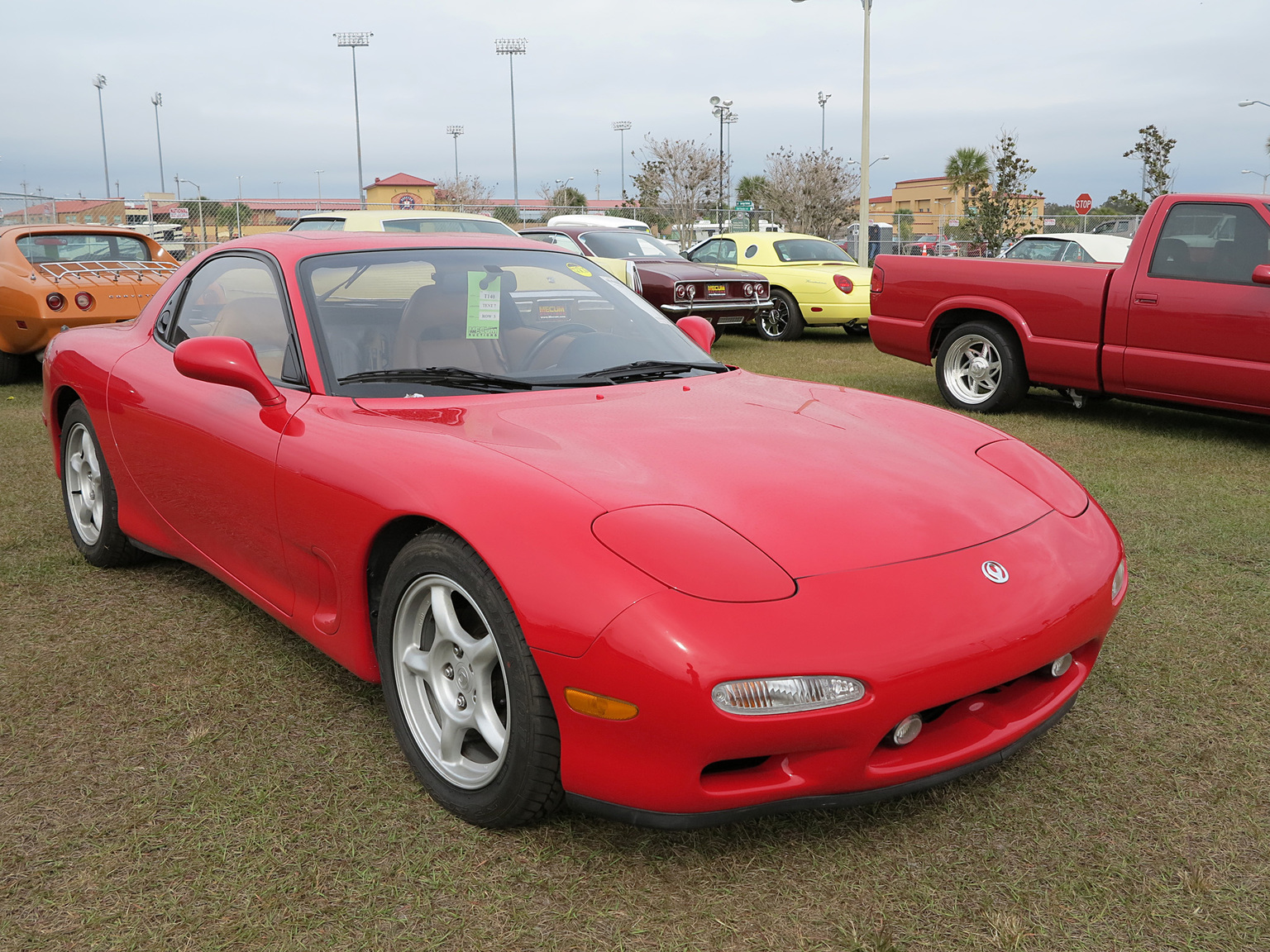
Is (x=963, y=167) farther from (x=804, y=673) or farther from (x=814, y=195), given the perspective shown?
(x=804, y=673)

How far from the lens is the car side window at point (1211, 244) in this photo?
258 inches

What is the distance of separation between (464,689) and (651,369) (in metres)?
1.29

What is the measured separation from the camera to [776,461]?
2486 millimetres

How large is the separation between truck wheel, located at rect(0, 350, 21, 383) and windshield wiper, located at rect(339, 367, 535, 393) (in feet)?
26.3

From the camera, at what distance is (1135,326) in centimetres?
691

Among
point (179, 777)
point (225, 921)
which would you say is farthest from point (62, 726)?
point (225, 921)

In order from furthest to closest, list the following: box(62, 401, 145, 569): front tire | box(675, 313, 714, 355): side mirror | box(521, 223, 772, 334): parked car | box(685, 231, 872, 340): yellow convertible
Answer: box(685, 231, 872, 340): yellow convertible
box(521, 223, 772, 334): parked car
box(62, 401, 145, 569): front tire
box(675, 313, 714, 355): side mirror

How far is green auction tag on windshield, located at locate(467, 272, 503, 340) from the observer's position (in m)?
3.19

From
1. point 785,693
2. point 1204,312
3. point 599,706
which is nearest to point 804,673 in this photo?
point 785,693

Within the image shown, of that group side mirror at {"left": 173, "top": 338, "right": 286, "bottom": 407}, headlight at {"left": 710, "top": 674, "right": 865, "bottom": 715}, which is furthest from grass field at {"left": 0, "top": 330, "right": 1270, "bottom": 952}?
side mirror at {"left": 173, "top": 338, "right": 286, "bottom": 407}

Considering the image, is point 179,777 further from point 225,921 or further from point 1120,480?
point 1120,480

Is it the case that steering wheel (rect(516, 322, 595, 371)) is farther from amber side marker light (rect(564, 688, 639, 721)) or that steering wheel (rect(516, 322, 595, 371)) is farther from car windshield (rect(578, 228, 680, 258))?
car windshield (rect(578, 228, 680, 258))

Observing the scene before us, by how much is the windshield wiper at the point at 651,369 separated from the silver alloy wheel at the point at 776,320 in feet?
34.5

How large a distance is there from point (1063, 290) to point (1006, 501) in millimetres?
5463
